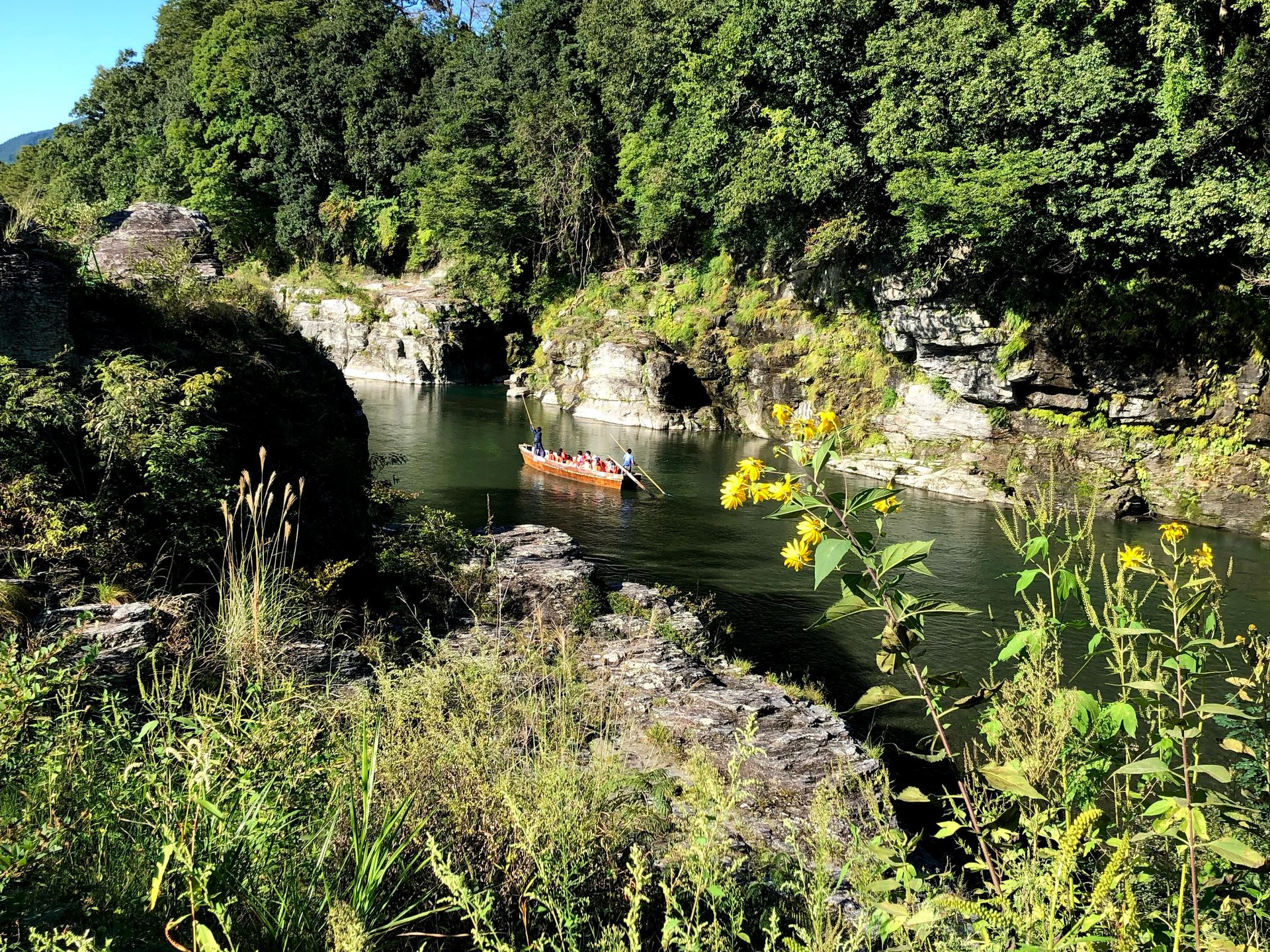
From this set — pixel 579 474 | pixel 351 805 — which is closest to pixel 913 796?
pixel 351 805

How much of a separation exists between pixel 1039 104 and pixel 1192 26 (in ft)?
9.93

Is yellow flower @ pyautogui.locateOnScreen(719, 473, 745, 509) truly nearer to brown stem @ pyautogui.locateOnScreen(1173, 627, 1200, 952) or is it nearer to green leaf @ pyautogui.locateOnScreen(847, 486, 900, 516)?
green leaf @ pyautogui.locateOnScreen(847, 486, 900, 516)

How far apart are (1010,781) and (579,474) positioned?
19305 millimetres

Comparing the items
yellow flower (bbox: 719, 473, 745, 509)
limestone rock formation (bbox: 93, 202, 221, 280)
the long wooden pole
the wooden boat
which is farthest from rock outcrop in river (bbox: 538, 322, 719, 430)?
yellow flower (bbox: 719, 473, 745, 509)

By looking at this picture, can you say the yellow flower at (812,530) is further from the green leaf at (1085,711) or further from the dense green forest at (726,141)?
the dense green forest at (726,141)

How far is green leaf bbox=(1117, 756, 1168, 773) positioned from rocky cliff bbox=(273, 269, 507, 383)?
127 feet

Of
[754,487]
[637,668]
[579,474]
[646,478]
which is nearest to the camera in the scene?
[754,487]

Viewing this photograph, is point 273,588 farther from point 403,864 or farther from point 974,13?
point 974,13

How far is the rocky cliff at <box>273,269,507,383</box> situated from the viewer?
39.1 metres

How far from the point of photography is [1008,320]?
21.7 meters

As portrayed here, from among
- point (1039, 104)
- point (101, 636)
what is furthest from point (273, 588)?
point (1039, 104)

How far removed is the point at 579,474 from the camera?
68.8ft

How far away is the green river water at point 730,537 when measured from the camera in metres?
11.4

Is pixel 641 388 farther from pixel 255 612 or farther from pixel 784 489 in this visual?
pixel 784 489
